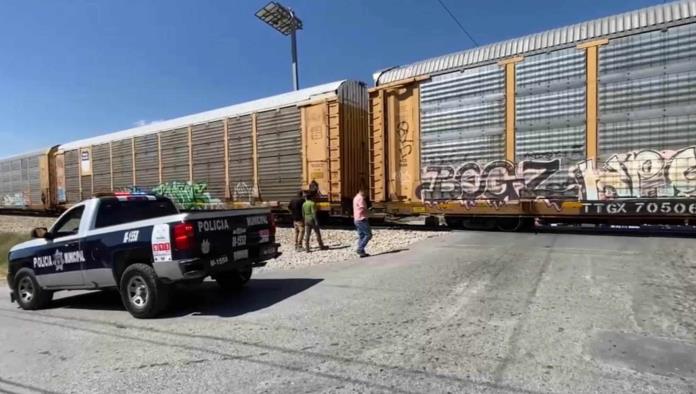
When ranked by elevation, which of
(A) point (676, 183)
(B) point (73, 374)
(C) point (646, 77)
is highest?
(C) point (646, 77)

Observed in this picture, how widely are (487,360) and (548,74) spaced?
9.21 metres

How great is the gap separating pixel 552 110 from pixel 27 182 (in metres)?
31.4

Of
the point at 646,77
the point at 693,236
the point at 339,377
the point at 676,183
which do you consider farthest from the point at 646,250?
the point at 339,377

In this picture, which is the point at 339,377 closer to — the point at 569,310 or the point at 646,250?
the point at 569,310

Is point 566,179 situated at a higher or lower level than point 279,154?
lower

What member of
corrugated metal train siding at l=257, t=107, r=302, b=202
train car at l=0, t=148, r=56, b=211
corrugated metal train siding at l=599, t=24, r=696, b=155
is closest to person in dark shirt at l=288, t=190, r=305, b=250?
corrugated metal train siding at l=257, t=107, r=302, b=202

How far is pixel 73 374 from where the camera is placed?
14.3 ft

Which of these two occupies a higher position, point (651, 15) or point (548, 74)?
point (651, 15)

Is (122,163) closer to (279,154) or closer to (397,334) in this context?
(279,154)

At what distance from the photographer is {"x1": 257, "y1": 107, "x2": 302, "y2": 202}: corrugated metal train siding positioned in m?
15.6

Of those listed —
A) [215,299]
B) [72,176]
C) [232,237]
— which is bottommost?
[215,299]

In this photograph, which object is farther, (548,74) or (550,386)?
(548,74)

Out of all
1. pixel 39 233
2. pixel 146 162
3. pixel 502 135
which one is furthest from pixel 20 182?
pixel 502 135

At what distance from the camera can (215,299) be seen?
23.9ft
